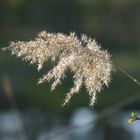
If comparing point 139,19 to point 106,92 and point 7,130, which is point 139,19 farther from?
point 7,130

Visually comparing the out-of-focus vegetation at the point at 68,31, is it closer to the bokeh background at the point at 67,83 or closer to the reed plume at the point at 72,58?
the bokeh background at the point at 67,83

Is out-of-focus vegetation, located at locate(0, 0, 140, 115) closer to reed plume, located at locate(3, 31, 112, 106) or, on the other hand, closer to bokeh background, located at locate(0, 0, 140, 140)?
bokeh background, located at locate(0, 0, 140, 140)

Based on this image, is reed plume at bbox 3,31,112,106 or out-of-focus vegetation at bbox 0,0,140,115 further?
out-of-focus vegetation at bbox 0,0,140,115

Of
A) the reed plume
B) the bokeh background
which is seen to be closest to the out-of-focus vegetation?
the bokeh background

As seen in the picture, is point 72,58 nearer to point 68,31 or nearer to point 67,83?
point 67,83

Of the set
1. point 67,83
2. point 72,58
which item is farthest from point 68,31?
point 72,58

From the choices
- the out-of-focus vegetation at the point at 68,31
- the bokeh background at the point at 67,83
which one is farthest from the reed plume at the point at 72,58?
the out-of-focus vegetation at the point at 68,31
